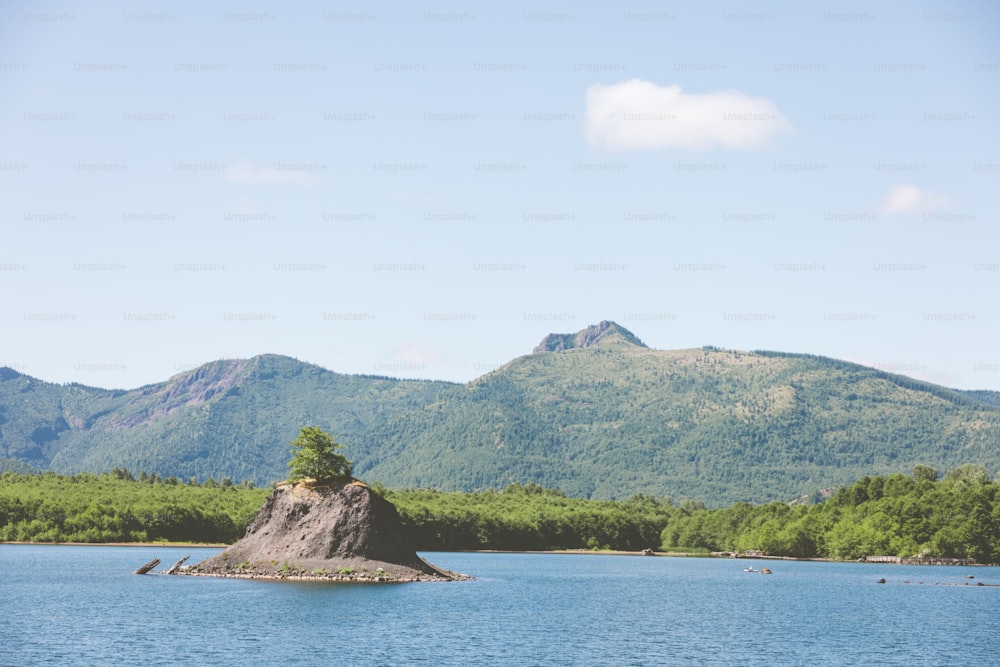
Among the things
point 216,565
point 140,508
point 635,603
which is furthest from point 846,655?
point 140,508

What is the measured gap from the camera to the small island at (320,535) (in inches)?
4791

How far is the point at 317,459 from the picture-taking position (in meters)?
127

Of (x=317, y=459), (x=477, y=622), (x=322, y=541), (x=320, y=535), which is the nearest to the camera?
(x=477, y=622)

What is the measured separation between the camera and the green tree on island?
412ft

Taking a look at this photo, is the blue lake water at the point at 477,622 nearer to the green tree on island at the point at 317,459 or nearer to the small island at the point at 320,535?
the small island at the point at 320,535

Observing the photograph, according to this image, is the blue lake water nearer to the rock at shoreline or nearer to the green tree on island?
the rock at shoreline

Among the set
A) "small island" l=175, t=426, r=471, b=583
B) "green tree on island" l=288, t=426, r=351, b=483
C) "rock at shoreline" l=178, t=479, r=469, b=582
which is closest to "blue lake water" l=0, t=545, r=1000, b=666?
"rock at shoreline" l=178, t=479, r=469, b=582

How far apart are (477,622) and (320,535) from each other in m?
35.3

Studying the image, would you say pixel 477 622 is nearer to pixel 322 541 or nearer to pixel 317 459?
pixel 322 541

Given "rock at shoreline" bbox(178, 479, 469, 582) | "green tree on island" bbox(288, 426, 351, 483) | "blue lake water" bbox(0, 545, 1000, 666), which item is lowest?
"blue lake water" bbox(0, 545, 1000, 666)

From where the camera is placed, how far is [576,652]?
7762cm

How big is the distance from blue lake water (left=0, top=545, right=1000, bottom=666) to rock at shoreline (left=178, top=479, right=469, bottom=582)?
11.9ft

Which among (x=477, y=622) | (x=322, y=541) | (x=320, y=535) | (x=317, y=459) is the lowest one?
(x=477, y=622)

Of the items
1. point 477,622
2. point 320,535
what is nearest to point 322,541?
point 320,535
